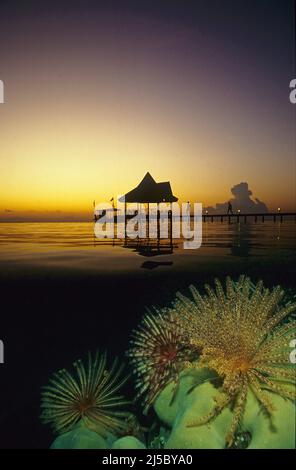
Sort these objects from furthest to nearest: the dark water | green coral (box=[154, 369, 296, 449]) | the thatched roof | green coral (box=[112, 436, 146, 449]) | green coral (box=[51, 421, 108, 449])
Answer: the thatched roof < the dark water < green coral (box=[51, 421, 108, 449]) < green coral (box=[112, 436, 146, 449]) < green coral (box=[154, 369, 296, 449])

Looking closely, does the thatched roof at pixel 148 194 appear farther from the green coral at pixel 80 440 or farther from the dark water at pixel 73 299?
the green coral at pixel 80 440

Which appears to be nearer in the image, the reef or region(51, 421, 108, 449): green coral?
the reef

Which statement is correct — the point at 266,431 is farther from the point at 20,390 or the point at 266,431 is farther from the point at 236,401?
the point at 20,390

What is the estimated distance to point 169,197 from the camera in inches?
1812

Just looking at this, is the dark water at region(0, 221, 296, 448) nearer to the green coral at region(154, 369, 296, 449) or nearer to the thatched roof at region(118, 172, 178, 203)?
the green coral at region(154, 369, 296, 449)

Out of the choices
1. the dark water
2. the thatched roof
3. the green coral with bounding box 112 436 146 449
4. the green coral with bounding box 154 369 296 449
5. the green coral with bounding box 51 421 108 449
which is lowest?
the dark water

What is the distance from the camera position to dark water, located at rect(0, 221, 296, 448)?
25.2 feet

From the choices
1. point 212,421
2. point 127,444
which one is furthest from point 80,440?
point 212,421

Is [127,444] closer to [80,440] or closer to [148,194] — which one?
[80,440]

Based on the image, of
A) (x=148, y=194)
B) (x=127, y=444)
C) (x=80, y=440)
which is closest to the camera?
(x=127, y=444)

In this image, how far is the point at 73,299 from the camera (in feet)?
57.8

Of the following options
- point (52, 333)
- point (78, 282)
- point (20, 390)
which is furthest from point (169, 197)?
point (20, 390)

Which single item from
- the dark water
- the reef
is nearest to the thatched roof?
the dark water

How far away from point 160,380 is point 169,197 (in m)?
42.7
